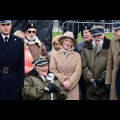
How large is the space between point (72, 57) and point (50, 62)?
0.45 metres

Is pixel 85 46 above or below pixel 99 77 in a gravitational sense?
above

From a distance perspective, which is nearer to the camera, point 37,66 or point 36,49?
point 37,66

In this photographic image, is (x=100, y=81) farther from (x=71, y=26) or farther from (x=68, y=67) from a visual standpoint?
(x=71, y=26)

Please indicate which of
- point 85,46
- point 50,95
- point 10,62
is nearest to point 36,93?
point 50,95

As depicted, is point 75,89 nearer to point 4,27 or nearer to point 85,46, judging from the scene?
point 85,46

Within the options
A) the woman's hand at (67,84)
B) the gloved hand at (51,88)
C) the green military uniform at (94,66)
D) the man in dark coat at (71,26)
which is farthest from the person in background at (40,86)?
the man in dark coat at (71,26)

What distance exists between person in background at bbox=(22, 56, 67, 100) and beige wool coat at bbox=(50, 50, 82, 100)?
218 millimetres

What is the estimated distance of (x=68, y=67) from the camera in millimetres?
6168

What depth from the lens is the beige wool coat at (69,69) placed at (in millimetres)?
6086

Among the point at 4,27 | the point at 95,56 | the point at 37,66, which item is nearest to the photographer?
the point at 4,27

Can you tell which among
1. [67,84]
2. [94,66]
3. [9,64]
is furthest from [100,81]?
[9,64]

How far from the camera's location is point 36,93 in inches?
221

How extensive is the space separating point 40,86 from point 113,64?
1455 millimetres

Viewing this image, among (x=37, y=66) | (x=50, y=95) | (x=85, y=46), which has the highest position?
(x=85, y=46)
